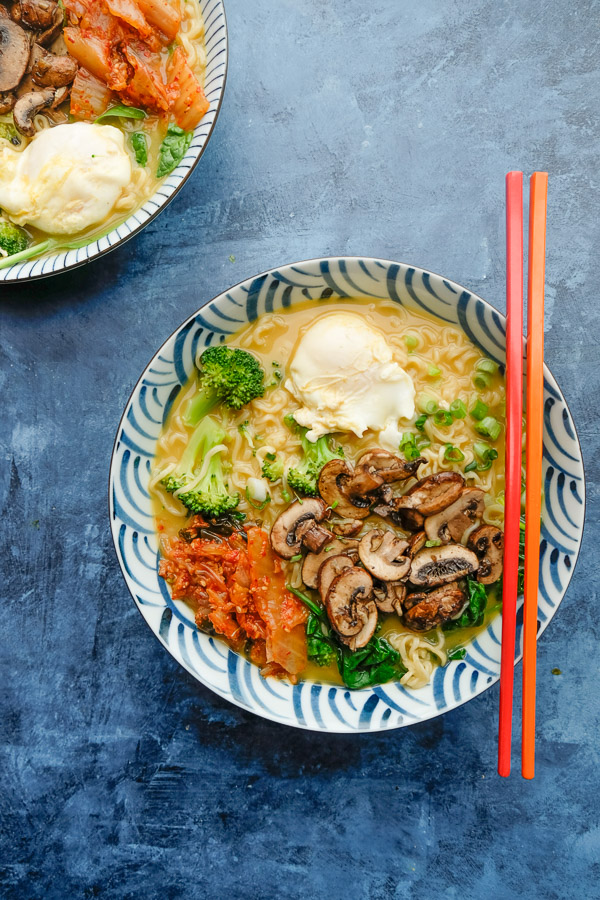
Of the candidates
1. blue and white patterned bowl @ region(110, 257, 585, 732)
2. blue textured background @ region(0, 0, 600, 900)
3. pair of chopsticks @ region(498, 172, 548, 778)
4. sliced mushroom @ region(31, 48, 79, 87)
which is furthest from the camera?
blue textured background @ region(0, 0, 600, 900)

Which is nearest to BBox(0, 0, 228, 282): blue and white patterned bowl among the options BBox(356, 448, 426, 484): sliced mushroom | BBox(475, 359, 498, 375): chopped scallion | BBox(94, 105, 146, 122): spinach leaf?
BBox(94, 105, 146, 122): spinach leaf

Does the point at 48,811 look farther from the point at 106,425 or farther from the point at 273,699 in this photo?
the point at 106,425

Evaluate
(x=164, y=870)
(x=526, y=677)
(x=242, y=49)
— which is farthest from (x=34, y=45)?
(x=164, y=870)

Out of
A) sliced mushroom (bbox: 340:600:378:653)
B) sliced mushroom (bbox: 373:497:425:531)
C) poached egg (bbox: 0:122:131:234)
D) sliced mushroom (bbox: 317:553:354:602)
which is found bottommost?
sliced mushroom (bbox: 340:600:378:653)

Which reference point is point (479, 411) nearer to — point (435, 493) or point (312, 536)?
point (435, 493)

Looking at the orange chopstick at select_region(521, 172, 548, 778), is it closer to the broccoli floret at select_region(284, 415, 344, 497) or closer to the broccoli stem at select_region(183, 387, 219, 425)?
the broccoli floret at select_region(284, 415, 344, 497)
